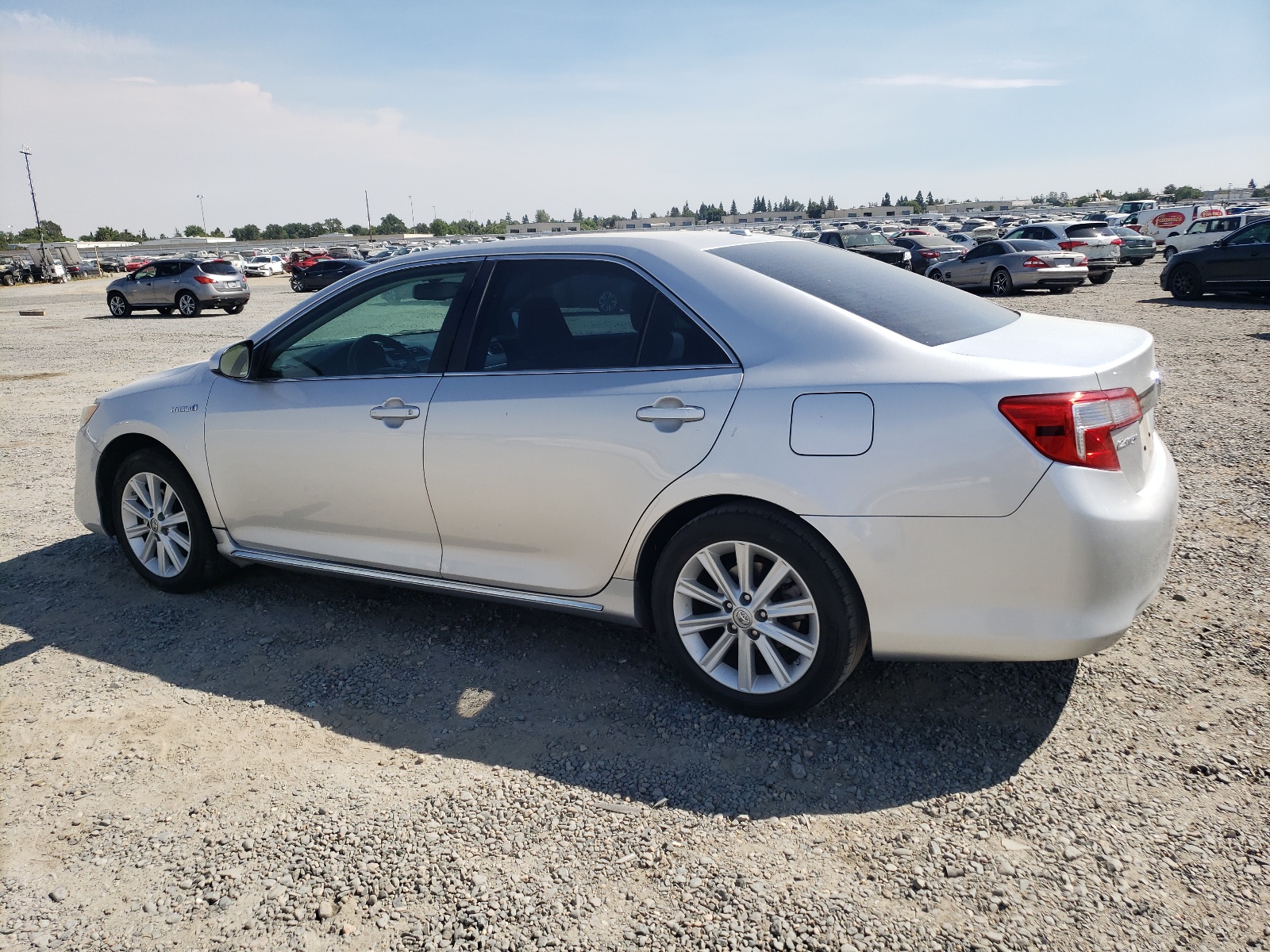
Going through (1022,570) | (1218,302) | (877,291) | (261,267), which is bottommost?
(1218,302)

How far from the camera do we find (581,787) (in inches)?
117

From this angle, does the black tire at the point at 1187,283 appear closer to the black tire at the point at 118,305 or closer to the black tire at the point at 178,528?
the black tire at the point at 178,528

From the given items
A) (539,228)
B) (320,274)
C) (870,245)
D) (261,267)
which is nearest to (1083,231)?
(870,245)

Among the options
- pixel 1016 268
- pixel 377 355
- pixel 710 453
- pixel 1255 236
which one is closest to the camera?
pixel 710 453

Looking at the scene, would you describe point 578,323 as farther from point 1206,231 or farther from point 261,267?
point 261,267

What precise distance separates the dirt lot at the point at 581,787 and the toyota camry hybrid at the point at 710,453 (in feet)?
1.19

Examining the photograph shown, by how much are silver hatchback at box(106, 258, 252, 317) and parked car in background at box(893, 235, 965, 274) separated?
807 inches

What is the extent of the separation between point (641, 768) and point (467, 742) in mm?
662

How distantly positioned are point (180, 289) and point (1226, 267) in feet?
87.4

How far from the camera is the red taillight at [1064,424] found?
9.00 feet

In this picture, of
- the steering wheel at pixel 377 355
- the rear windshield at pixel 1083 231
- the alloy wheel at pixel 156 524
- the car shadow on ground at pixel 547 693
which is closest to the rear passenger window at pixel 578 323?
the steering wheel at pixel 377 355

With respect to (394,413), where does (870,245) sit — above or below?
above

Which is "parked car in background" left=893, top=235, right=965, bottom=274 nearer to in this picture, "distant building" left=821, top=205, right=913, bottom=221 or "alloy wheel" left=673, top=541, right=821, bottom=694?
"alloy wheel" left=673, top=541, right=821, bottom=694

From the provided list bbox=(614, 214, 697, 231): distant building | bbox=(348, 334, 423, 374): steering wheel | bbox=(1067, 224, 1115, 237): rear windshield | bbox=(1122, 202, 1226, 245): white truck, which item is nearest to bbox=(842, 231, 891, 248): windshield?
bbox=(1067, 224, 1115, 237): rear windshield
